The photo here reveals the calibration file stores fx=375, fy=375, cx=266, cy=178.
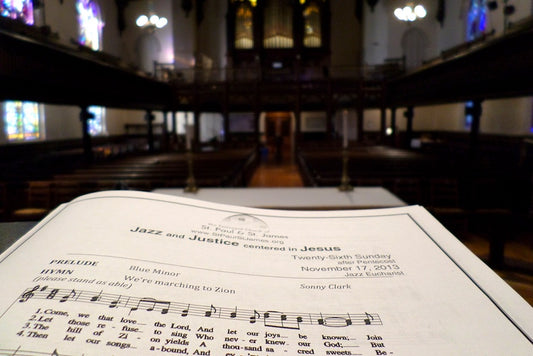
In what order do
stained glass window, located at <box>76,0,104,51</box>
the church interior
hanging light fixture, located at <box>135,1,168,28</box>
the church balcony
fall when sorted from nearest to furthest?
the church interior, stained glass window, located at <box>76,0,104,51</box>, the church balcony, hanging light fixture, located at <box>135,1,168,28</box>

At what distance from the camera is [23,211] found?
573cm

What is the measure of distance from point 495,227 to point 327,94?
511 inches

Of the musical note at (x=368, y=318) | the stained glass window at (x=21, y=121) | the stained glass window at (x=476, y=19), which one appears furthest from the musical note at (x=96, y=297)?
the stained glass window at (x=476, y=19)

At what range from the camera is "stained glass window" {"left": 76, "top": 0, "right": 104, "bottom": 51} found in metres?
13.4

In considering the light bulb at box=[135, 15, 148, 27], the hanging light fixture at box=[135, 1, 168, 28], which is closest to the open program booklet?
the hanging light fixture at box=[135, 1, 168, 28]

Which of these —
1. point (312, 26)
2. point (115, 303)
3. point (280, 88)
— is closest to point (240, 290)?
point (115, 303)

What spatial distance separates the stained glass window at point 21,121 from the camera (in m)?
11.1

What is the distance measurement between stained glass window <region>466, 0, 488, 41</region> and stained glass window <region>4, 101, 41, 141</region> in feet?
50.1

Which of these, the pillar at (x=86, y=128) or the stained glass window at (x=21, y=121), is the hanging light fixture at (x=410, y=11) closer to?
the pillar at (x=86, y=128)

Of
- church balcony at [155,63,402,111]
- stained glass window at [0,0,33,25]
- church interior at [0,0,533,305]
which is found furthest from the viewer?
church balcony at [155,63,402,111]

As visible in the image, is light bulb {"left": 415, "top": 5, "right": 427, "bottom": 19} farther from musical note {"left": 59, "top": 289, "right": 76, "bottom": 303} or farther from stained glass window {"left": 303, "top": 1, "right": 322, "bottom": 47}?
musical note {"left": 59, "top": 289, "right": 76, "bottom": 303}

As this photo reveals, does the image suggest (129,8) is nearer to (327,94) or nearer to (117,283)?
(327,94)

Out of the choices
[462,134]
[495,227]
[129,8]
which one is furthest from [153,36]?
[495,227]

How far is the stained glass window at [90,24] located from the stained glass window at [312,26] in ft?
33.0
